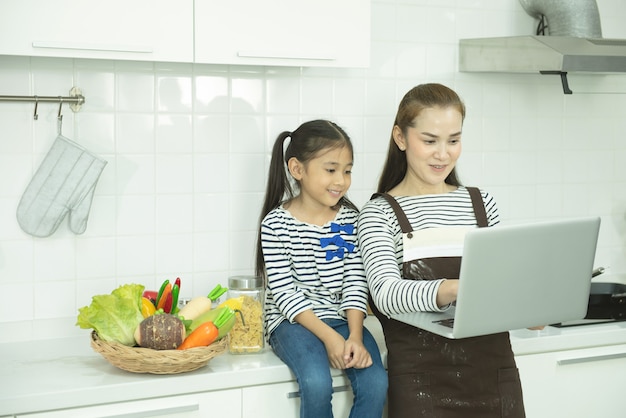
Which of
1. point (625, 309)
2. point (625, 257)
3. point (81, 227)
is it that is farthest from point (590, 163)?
point (81, 227)

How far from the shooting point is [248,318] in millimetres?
1994

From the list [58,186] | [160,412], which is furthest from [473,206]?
[58,186]

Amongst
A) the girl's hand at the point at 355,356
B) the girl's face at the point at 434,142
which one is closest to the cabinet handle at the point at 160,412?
the girl's hand at the point at 355,356

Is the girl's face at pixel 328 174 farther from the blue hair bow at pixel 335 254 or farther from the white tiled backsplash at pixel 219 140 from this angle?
the white tiled backsplash at pixel 219 140

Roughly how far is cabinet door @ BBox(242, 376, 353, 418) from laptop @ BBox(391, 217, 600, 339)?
0.35 m

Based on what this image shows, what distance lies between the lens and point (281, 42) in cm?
203

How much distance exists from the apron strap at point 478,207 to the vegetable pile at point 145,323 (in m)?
0.62

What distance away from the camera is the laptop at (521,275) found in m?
1.60

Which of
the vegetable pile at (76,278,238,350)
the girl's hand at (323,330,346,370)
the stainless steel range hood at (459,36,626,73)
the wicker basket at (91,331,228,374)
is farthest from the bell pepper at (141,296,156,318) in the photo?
the stainless steel range hood at (459,36,626,73)

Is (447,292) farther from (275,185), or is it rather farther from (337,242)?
(275,185)

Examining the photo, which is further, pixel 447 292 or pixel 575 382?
pixel 575 382

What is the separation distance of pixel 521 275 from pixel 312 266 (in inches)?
22.2

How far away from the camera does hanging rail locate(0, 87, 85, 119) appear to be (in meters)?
2.08

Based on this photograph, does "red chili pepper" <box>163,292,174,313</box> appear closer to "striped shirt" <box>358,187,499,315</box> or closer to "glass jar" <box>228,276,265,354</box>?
"glass jar" <box>228,276,265,354</box>
